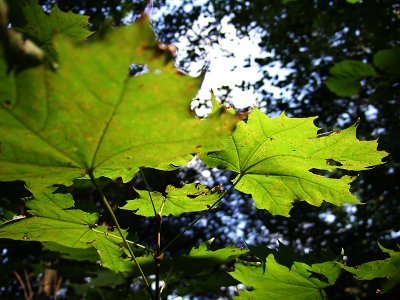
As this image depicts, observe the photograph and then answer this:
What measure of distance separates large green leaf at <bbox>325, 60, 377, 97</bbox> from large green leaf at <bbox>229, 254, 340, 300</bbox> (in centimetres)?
319

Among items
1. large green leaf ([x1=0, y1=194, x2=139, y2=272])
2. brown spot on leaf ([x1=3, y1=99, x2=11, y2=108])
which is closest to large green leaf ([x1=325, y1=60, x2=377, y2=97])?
large green leaf ([x1=0, y1=194, x2=139, y2=272])

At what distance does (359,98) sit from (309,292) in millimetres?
7016

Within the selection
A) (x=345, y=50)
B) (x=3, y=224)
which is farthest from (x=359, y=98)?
(x=3, y=224)

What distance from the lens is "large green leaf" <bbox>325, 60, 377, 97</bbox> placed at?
3.96m

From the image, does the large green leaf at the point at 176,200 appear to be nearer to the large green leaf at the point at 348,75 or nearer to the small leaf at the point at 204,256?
Result: the small leaf at the point at 204,256

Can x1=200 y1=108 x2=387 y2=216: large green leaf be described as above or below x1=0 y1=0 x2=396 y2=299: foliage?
above

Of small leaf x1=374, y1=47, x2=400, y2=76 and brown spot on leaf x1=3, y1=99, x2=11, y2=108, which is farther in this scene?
small leaf x1=374, y1=47, x2=400, y2=76

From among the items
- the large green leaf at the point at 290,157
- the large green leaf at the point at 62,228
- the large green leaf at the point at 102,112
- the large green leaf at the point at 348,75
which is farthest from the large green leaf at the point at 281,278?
the large green leaf at the point at 348,75

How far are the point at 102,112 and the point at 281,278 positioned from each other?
100 cm

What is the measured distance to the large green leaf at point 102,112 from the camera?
57 centimetres

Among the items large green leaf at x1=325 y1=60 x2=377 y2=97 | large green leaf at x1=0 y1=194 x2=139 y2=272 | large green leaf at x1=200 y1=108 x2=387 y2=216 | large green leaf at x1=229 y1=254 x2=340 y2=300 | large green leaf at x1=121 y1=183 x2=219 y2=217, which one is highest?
large green leaf at x1=325 y1=60 x2=377 y2=97

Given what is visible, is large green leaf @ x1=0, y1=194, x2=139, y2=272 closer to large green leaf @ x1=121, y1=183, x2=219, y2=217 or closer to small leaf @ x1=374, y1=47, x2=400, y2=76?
large green leaf @ x1=121, y1=183, x2=219, y2=217

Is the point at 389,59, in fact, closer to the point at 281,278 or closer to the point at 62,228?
the point at 281,278

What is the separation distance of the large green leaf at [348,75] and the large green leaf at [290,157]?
10.1ft
